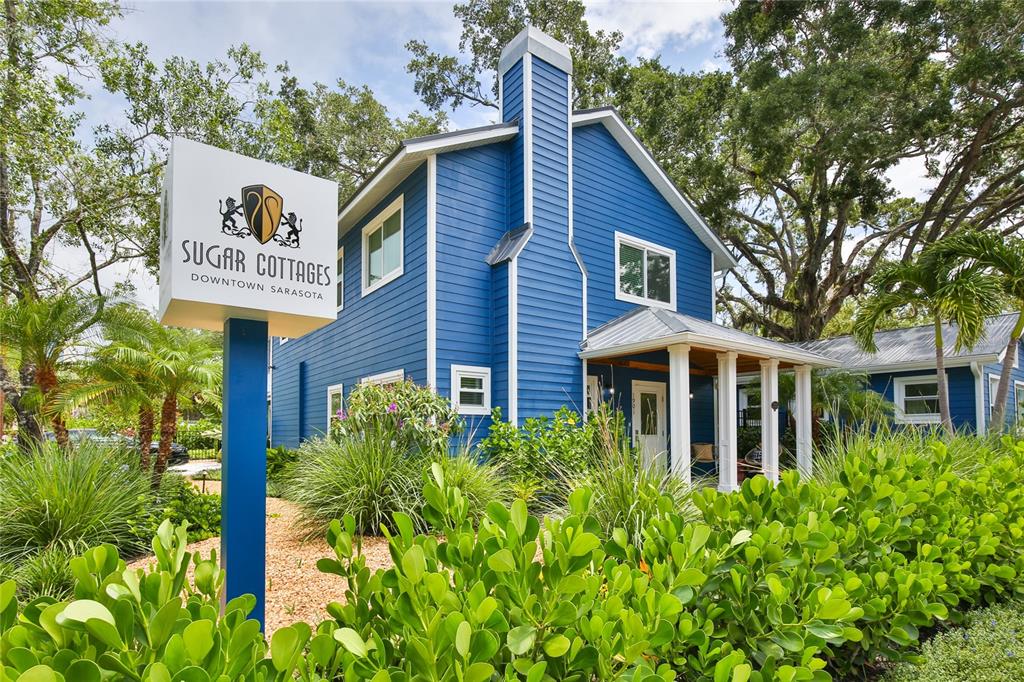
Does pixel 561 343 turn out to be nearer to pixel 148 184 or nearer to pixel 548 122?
pixel 548 122

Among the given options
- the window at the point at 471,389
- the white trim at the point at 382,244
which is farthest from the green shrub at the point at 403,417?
the white trim at the point at 382,244

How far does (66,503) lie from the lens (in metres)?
5.23

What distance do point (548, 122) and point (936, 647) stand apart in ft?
30.4

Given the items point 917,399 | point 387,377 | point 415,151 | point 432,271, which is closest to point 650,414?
point 387,377

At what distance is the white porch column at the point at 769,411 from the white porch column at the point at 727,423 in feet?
4.90

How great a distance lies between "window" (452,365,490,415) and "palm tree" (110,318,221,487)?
12.0 ft

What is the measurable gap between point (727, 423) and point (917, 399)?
7182 millimetres

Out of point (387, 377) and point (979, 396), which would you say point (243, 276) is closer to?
point (387, 377)

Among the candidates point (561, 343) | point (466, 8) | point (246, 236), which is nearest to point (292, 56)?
point (466, 8)

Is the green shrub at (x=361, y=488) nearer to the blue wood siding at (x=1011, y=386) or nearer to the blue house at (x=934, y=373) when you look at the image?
the blue house at (x=934, y=373)

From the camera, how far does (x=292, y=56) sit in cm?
1920

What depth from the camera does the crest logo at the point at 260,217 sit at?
107 inches

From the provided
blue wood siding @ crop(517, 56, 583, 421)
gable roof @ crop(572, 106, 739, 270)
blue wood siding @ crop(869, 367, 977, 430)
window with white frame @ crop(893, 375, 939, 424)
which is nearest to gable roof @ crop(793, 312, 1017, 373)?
blue wood siding @ crop(869, 367, 977, 430)

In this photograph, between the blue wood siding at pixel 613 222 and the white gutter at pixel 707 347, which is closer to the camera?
the white gutter at pixel 707 347
